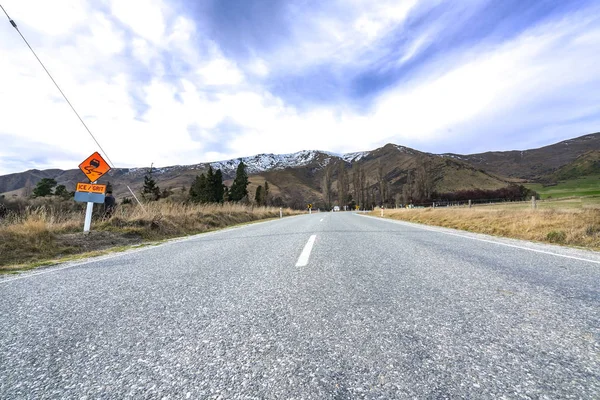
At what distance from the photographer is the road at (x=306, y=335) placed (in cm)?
117

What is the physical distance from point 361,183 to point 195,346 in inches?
3060

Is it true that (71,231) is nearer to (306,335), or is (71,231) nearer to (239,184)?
(306,335)

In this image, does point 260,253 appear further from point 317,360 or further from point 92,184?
point 92,184

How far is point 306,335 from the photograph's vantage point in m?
1.65

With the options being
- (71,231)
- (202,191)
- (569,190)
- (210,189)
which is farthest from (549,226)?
(569,190)

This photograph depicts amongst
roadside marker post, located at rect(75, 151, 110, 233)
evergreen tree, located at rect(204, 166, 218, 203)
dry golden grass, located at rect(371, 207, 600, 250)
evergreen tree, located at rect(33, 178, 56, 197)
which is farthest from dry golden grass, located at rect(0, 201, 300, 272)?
evergreen tree, located at rect(33, 178, 56, 197)

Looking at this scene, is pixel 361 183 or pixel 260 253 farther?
pixel 361 183

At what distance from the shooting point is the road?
1.17 metres

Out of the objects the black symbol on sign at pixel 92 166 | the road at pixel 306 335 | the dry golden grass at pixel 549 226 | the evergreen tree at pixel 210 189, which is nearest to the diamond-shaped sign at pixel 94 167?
the black symbol on sign at pixel 92 166

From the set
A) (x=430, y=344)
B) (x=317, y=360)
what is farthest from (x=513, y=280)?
(x=317, y=360)

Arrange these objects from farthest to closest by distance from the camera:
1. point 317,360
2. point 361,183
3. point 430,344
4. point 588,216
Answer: point 361,183 < point 588,216 < point 430,344 < point 317,360

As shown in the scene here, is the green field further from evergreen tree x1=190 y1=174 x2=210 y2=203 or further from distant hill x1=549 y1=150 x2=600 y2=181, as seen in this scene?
evergreen tree x1=190 y1=174 x2=210 y2=203

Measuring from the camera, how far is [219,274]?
331cm

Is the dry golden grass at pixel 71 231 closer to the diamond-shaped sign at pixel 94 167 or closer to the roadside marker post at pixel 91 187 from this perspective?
the roadside marker post at pixel 91 187
